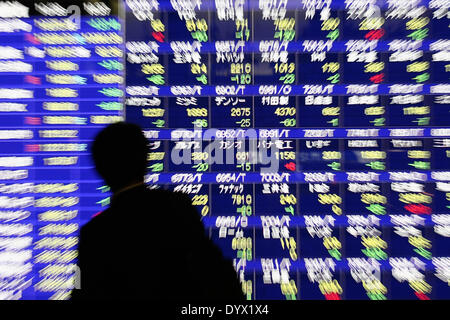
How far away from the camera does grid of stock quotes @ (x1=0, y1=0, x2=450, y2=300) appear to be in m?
1.31

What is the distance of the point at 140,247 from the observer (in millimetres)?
1223

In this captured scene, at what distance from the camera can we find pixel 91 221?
49.3 inches

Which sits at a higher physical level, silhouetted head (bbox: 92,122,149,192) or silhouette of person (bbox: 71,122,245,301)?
silhouetted head (bbox: 92,122,149,192)

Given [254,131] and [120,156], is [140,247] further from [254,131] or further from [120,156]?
[254,131]

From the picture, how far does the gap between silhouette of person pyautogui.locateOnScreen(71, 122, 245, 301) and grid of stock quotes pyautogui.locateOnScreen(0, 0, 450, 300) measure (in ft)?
0.28

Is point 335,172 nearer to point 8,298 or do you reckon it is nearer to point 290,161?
point 290,161

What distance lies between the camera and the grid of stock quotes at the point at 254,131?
4.31 feet

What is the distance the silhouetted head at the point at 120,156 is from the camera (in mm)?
1256

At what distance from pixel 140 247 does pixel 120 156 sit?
39cm

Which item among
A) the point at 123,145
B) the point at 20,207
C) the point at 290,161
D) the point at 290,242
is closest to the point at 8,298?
the point at 20,207

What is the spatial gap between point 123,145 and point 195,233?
490 millimetres

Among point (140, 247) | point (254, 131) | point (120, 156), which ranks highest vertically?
point (254, 131)

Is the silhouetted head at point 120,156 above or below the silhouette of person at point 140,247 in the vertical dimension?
above

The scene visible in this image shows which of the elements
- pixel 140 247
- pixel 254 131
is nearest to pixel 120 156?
pixel 140 247
